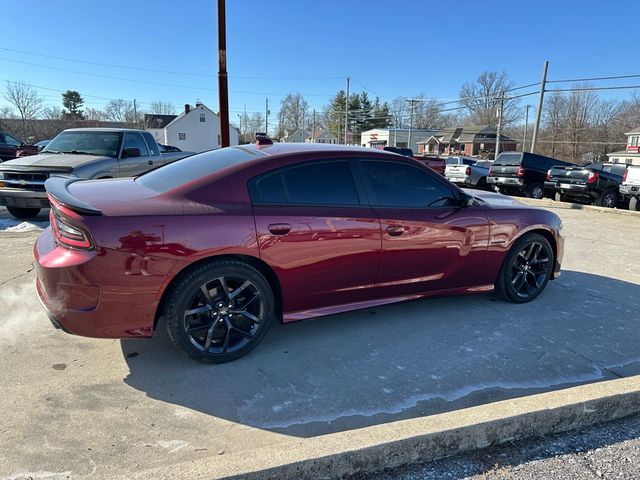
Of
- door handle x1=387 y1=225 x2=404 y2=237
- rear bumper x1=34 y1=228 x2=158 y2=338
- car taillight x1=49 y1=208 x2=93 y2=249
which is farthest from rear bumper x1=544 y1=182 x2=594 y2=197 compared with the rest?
car taillight x1=49 y1=208 x2=93 y2=249

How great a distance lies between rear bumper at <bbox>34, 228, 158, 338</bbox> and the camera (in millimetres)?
2746

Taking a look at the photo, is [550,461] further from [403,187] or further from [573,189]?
[573,189]

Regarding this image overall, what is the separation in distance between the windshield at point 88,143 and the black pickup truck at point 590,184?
13040mm

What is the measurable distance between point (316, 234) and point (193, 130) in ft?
217

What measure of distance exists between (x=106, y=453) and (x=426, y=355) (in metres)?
2.28

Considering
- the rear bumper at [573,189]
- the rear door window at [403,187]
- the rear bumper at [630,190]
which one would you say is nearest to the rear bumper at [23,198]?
the rear door window at [403,187]

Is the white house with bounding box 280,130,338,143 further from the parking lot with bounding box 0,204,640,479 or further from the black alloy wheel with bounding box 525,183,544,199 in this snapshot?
the parking lot with bounding box 0,204,640,479

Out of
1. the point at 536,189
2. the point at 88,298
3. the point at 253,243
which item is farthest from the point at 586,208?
the point at 88,298

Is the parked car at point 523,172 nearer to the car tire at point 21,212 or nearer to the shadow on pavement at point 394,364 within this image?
the shadow on pavement at point 394,364

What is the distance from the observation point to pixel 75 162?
7.23 meters

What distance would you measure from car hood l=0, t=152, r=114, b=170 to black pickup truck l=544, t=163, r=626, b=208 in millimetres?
13332

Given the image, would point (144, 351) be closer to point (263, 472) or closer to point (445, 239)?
point (263, 472)

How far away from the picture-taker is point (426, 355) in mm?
3447

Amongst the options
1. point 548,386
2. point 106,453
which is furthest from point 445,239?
point 106,453
